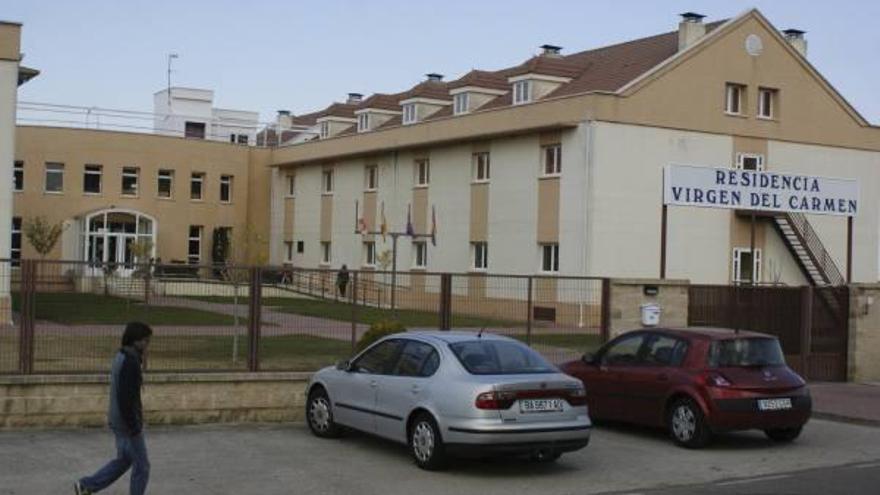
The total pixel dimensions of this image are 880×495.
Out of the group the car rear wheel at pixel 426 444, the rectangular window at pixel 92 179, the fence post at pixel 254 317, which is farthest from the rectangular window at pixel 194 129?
the car rear wheel at pixel 426 444

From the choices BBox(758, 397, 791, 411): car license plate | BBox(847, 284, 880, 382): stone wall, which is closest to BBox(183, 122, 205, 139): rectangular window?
BBox(847, 284, 880, 382): stone wall

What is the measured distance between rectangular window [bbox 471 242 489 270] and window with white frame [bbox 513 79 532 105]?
536 cm

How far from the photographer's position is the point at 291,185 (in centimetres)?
5547

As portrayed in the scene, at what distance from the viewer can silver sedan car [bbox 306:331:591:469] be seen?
11031 millimetres

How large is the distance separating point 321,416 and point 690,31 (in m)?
28.5

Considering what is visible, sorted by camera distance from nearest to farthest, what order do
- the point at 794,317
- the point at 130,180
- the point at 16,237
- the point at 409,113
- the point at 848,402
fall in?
the point at 848,402, the point at 794,317, the point at 409,113, the point at 16,237, the point at 130,180

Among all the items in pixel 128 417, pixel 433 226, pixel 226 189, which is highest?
pixel 226 189

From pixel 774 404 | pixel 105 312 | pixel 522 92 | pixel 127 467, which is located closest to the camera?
pixel 127 467

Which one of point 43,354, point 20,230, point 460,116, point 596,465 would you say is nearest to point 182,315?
point 43,354

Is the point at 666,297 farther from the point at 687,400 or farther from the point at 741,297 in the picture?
the point at 687,400

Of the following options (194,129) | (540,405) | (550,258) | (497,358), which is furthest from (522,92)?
(194,129)

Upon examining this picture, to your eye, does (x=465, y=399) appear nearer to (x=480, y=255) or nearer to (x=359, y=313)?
(x=359, y=313)

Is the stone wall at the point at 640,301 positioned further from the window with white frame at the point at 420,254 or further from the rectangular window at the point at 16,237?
the rectangular window at the point at 16,237

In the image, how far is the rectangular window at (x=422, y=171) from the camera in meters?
44.4
